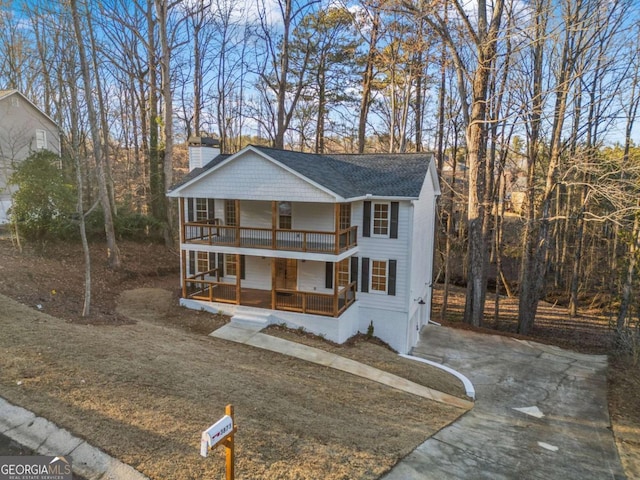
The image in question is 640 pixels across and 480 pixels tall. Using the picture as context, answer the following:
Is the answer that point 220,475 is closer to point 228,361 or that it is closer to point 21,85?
point 228,361

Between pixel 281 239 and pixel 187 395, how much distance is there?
8961 millimetres

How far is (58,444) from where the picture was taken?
21.0 feet

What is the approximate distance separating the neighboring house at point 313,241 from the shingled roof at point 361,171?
0.05m

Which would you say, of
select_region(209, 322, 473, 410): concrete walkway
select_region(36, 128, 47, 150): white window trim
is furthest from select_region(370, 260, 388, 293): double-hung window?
select_region(36, 128, 47, 150): white window trim

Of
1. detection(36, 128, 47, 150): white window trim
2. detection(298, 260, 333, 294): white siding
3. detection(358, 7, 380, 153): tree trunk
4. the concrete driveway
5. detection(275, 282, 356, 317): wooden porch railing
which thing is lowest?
the concrete driveway

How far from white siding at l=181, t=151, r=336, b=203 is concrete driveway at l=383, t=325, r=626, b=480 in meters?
7.98

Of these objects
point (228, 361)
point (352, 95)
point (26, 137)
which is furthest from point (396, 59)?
point (26, 137)

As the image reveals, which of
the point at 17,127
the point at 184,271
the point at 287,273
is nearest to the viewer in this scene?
the point at 184,271

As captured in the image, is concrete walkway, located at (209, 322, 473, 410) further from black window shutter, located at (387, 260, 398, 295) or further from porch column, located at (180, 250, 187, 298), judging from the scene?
black window shutter, located at (387, 260, 398, 295)

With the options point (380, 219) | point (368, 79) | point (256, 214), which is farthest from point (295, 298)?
point (368, 79)

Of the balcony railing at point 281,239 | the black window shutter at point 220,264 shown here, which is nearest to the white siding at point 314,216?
the balcony railing at point 281,239

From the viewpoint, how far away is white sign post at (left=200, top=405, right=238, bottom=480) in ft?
14.7

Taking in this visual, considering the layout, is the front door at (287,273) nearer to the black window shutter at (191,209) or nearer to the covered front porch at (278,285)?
the covered front porch at (278,285)

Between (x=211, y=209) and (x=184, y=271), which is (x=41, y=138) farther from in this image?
(x=184, y=271)
